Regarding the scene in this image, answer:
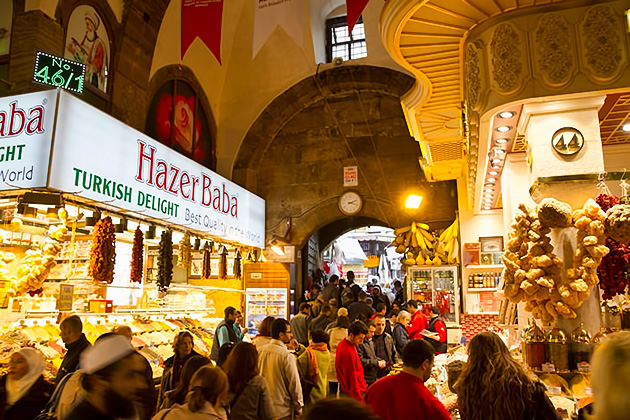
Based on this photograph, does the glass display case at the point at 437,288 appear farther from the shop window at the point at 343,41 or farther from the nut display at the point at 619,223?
the nut display at the point at 619,223

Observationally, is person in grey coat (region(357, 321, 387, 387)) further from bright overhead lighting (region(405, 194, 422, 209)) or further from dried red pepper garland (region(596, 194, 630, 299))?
bright overhead lighting (region(405, 194, 422, 209))

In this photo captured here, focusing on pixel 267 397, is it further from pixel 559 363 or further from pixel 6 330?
pixel 6 330

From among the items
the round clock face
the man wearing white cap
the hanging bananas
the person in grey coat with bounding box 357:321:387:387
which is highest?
the round clock face

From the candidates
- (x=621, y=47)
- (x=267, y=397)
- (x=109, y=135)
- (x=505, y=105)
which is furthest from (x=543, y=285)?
(x=109, y=135)

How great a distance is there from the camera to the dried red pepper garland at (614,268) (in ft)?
13.1

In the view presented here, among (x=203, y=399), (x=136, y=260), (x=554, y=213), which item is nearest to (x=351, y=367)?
(x=554, y=213)

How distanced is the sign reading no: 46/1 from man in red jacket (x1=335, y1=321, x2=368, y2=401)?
203 inches

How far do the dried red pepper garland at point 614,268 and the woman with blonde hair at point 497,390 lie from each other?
174 cm

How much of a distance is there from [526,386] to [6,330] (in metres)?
5.69

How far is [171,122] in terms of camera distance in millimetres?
10891

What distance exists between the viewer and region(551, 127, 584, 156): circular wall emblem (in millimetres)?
4419

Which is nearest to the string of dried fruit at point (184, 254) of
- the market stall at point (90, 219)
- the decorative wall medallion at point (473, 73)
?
the market stall at point (90, 219)

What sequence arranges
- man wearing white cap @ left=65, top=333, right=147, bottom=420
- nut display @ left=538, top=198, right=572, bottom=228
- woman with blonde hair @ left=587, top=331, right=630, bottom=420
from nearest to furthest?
1. woman with blonde hair @ left=587, top=331, right=630, bottom=420
2. man wearing white cap @ left=65, top=333, right=147, bottom=420
3. nut display @ left=538, top=198, right=572, bottom=228

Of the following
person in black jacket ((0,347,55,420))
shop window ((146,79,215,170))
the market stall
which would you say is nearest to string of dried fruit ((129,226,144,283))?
the market stall
